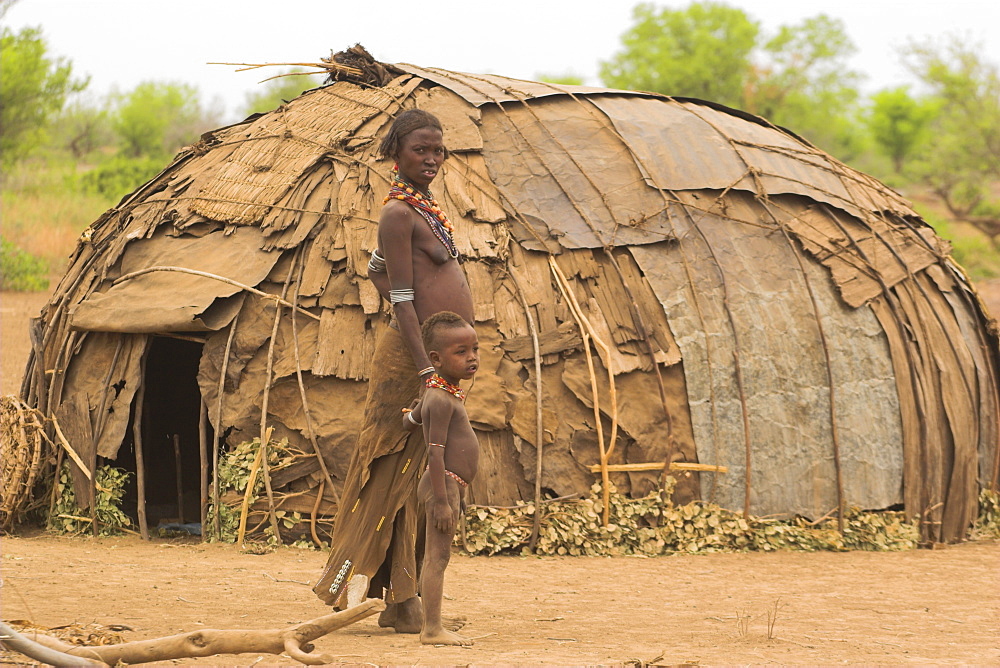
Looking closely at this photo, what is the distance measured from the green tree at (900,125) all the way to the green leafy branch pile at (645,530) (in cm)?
3226

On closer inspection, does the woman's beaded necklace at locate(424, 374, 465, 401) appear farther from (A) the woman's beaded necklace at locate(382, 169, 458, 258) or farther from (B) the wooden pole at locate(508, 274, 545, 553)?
(B) the wooden pole at locate(508, 274, 545, 553)

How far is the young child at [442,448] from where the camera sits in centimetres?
394

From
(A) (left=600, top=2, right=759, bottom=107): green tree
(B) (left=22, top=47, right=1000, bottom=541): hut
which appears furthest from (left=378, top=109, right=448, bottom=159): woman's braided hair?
(A) (left=600, top=2, right=759, bottom=107): green tree

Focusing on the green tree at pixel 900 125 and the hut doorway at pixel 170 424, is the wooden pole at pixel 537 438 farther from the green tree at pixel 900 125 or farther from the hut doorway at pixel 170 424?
the green tree at pixel 900 125

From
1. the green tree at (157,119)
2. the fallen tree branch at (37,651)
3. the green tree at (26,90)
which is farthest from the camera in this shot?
the green tree at (157,119)

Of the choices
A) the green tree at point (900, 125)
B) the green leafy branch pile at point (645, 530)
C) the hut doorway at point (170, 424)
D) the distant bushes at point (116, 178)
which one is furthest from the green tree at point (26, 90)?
the green tree at point (900, 125)

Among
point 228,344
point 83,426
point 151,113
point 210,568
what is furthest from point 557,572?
point 151,113

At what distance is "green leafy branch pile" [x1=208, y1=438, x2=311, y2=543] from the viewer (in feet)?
21.5

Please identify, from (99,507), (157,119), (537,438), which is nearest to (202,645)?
(537,438)

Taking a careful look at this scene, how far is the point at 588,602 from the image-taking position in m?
5.25

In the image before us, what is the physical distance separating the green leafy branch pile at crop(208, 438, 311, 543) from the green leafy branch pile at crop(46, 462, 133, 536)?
0.81m

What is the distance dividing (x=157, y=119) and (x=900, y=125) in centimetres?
2499

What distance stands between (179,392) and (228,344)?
2643mm

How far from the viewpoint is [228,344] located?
670 cm
